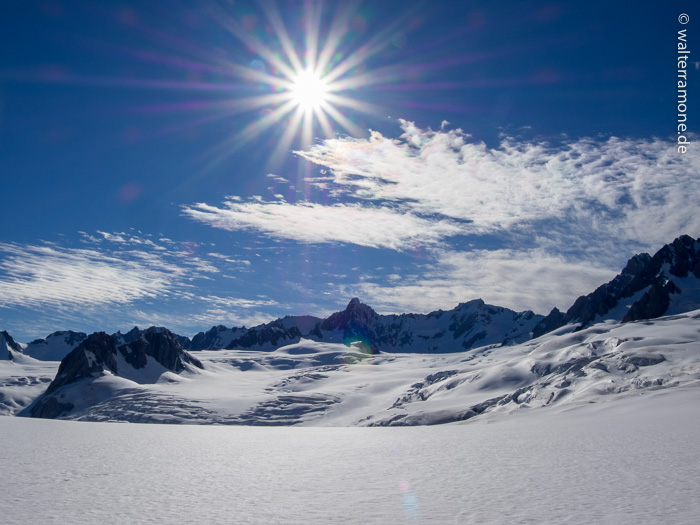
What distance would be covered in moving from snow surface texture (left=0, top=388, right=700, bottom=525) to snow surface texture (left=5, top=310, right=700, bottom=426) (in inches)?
1464

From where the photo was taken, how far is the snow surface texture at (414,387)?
6869 cm

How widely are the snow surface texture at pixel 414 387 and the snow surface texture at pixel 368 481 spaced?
37176 mm

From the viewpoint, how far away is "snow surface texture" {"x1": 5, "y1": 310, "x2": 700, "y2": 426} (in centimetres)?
6869

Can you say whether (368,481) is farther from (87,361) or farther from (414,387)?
(87,361)

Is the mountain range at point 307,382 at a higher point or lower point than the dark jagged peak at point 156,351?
lower

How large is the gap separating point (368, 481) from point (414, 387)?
393 ft

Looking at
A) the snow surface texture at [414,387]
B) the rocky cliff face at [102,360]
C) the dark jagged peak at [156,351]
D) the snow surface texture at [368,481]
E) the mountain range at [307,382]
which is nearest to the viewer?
the snow surface texture at [368,481]

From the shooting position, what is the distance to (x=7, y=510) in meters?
14.0

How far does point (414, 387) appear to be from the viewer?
13400cm

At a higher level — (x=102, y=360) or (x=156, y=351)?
(x=156, y=351)

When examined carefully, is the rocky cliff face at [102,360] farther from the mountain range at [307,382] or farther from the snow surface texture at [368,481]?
Answer: the snow surface texture at [368,481]

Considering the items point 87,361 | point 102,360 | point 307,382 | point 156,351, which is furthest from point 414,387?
point 87,361

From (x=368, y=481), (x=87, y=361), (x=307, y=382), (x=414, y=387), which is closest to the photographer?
(x=368, y=481)

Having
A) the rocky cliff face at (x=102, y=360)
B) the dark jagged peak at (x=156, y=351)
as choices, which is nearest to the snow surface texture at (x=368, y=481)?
the rocky cliff face at (x=102, y=360)
